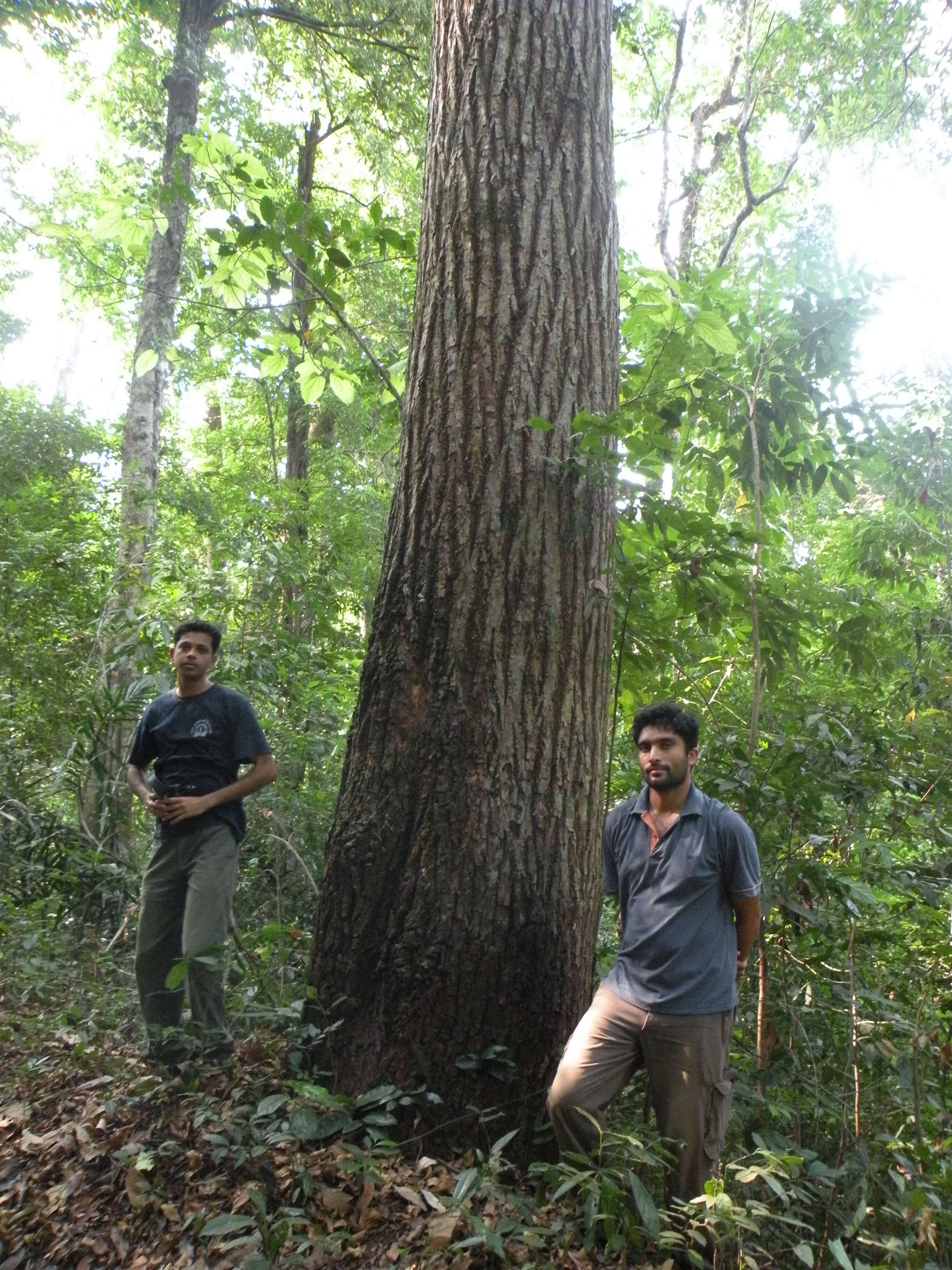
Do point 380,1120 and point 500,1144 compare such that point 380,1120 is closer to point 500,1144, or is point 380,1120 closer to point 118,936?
point 500,1144

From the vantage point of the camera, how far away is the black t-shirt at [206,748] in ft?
13.9

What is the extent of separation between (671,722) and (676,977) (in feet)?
2.81

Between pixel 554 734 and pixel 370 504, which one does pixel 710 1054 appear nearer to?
pixel 554 734

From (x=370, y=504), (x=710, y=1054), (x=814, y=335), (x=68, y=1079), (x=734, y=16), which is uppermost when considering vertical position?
(x=734, y=16)

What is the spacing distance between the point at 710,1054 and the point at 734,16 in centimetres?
1453

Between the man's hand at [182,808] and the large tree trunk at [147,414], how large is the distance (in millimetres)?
1322

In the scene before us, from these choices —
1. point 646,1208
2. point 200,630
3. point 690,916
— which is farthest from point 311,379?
point 646,1208

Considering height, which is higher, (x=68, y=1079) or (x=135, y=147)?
(x=135, y=147)

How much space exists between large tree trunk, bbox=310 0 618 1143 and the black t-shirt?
92cm

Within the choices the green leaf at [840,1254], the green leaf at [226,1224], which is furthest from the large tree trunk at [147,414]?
the green leaf at [840,1254]

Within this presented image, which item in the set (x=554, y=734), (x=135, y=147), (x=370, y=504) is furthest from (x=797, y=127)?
(x=554, y=734)

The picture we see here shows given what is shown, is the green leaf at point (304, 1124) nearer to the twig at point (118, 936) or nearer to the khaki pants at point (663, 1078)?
the khaki pants at point (663, 1078)

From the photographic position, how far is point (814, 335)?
4.39 meters

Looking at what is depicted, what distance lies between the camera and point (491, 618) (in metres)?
3.44
